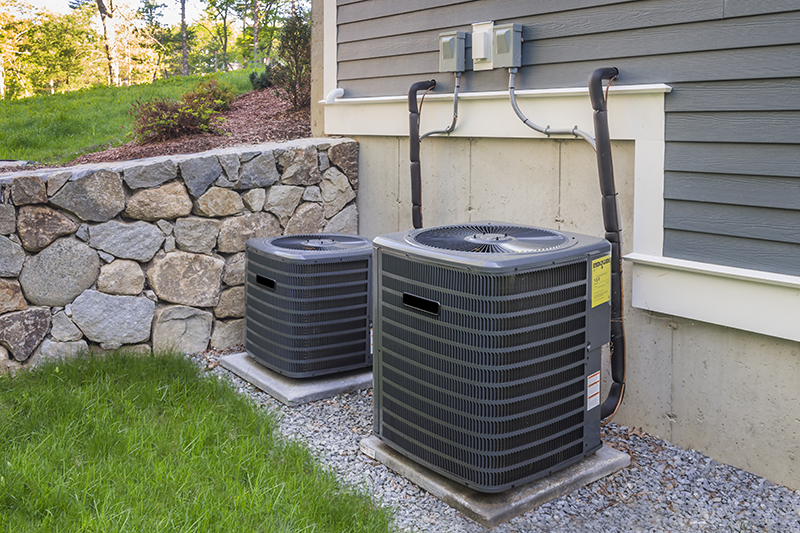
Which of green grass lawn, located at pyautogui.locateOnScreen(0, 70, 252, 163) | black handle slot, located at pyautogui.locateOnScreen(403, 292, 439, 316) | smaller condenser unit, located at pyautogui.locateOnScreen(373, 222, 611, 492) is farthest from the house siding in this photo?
green grass lawn, located at pyautogui.locateOnScreen(0, 70, 252, 163)

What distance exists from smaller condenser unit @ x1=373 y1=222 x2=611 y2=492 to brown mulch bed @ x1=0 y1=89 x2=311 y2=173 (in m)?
2.82

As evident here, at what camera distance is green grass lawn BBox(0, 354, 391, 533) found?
2156mm

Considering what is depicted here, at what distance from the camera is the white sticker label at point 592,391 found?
2.60m

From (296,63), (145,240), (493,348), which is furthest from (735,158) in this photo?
(296,63)

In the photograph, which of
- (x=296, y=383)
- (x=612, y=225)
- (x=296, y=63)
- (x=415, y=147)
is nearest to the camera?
(x=612, y=225)

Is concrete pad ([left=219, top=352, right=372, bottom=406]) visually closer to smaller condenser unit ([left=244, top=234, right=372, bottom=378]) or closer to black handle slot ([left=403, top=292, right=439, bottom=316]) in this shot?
smaller condenser unit ([left=244, top=234, right=372, bottom=378])

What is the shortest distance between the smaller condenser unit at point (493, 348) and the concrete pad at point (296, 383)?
895 millimetres

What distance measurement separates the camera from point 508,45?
3.42 metres

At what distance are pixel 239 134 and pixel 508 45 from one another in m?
2.95

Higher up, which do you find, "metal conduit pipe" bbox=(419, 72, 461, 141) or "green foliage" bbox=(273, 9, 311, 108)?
"green foliage" bbox=(273, 9, 311, 108)

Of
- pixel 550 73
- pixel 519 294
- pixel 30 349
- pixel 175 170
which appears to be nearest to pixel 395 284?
pixel 519 294

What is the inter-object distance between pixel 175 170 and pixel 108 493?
2.24 metres

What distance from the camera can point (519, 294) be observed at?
2.29m

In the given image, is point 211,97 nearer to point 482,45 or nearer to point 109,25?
point 482,45
